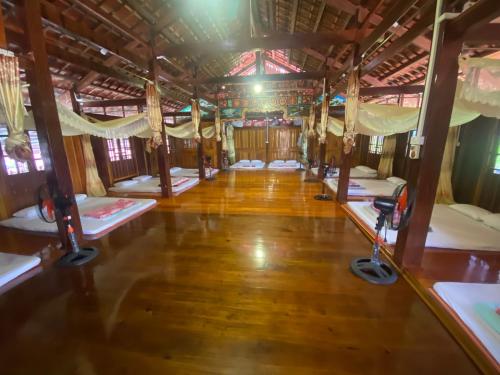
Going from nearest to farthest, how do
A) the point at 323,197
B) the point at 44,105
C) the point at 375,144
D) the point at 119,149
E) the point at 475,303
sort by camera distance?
the point at 475,303
the point at 44,105
the point at 323,197
the point at 119,149
the point at 375,144

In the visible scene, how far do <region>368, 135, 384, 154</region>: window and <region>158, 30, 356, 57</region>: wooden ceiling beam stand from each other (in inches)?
205

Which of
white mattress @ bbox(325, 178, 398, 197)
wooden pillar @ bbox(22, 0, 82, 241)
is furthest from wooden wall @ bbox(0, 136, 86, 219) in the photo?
white mattress @ bbox(325, 178, 398, 197)

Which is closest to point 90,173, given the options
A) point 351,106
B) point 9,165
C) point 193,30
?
point 9,165

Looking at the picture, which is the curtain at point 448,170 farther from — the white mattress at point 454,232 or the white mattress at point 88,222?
the white mattress at point 88,222

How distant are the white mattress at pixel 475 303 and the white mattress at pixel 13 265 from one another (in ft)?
12.6

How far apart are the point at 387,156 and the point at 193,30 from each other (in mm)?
6770

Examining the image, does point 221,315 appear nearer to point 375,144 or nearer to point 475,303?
point 475,303

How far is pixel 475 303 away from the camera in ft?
5.14

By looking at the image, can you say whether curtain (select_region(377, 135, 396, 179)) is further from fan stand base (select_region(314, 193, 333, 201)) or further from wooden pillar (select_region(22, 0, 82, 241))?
wooden pillar (select_region(22, 0, 82, 241))

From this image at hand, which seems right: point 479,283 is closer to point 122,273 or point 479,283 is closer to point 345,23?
point 122,273

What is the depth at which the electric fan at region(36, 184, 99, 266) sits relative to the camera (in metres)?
2.28

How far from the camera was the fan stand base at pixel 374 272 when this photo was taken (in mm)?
1986

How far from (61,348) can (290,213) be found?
324 cm

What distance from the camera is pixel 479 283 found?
1.86m
